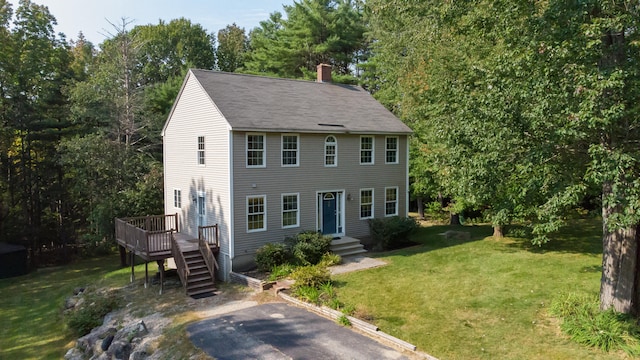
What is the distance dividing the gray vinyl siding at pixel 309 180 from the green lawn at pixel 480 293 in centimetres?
326

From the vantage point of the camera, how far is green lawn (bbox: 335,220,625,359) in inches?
367

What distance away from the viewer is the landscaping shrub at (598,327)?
28.7ft

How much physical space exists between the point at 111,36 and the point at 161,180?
1075cm

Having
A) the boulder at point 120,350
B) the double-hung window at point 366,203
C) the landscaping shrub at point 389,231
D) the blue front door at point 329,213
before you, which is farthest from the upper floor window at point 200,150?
the boulder at point 120,350

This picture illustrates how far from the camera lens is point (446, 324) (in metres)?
10.5

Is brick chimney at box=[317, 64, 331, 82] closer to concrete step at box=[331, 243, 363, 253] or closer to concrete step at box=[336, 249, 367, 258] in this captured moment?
concrete step at box=[331, 243, 363, 253]

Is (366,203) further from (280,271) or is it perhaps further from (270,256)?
(280,271)

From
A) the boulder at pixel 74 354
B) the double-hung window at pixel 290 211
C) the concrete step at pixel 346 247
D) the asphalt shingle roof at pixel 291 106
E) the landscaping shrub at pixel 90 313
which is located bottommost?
the boulder at pixel 74 354

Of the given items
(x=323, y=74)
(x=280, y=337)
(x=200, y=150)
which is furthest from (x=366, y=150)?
(x=280, y=337)

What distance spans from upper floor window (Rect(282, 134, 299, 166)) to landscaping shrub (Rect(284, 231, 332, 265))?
288 cm

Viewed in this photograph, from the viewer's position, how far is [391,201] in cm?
2062

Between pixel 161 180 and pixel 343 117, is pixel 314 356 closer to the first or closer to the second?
pixel 343 117

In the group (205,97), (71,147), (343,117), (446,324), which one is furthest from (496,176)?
(71,147)

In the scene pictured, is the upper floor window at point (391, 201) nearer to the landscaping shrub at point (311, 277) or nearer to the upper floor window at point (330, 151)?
the upper floor window at point (330, 151)
